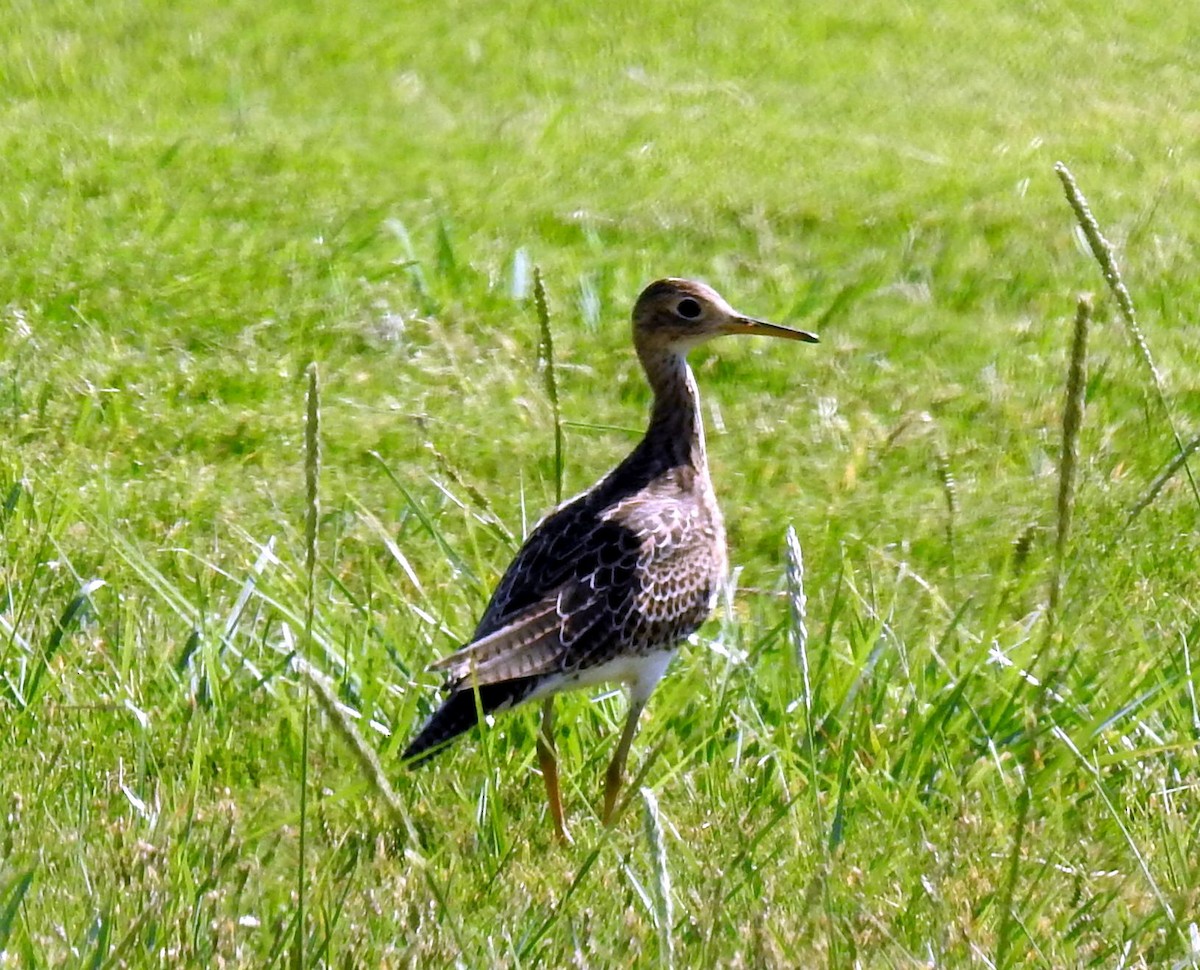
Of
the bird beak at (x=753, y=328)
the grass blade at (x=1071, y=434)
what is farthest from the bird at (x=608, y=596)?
the grass blade at (x=1071, y=434)

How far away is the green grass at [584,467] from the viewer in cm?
363

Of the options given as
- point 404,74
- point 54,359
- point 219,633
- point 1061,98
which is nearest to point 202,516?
point 54,359

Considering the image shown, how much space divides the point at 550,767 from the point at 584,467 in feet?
9.45

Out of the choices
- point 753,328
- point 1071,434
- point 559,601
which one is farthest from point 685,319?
point 1071,434

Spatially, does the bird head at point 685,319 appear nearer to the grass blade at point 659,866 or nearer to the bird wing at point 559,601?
the bird wing at point 559,601

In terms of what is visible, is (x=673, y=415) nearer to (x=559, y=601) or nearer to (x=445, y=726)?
(x=559, y=601)

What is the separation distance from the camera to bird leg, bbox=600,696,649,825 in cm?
443

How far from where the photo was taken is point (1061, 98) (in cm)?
1141

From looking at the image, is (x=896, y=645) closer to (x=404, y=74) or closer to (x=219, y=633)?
(x=219, y=633)

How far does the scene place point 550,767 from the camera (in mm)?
4441

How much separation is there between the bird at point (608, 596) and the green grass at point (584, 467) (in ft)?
0.37

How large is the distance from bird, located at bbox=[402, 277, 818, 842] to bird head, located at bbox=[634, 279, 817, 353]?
15cm

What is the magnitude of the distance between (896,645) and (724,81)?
7.12 meters

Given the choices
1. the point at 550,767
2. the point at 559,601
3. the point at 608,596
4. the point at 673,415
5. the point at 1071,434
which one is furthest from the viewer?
the point at 673,415
